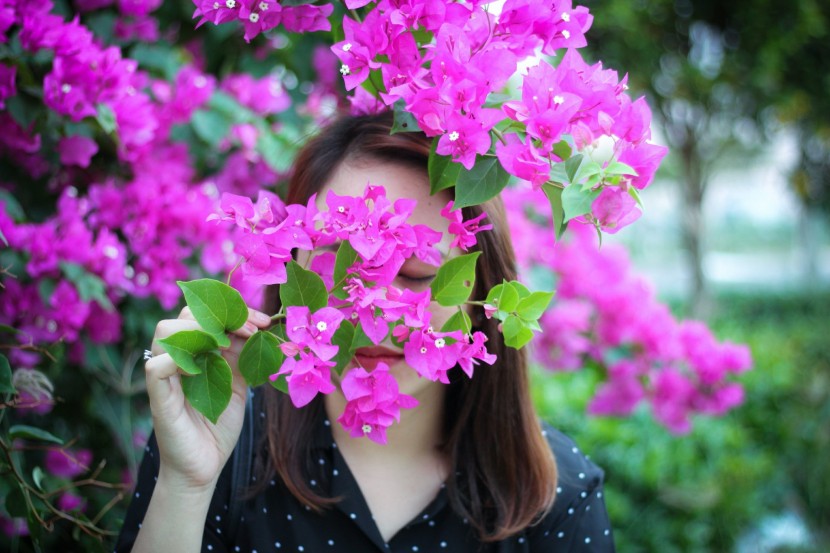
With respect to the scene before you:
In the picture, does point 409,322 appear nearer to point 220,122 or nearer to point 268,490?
point 268,490

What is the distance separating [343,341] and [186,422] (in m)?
0.28

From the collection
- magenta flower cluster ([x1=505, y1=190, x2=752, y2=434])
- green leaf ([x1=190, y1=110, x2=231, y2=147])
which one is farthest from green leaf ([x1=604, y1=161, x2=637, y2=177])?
magenta flower cluster ([x1=505, y1=190, x2=752, y2=434])

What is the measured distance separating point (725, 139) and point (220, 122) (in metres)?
8.06

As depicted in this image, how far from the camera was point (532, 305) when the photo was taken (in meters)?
0.92

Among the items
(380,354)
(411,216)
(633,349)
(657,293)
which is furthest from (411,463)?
(657,293)

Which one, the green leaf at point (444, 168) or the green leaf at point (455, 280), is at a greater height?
the green leaf at point (444, 168)

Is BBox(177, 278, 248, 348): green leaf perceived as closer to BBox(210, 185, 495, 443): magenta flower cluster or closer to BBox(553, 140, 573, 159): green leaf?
BBox(210, 185, 495, 443): magenta flower cluster

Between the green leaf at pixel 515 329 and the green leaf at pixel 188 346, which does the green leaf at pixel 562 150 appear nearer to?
the green leaf at pixel 515 329

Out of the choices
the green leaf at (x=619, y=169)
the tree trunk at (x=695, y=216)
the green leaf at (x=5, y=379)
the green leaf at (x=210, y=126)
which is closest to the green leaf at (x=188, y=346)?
the green leaf at (x=5, y=379)

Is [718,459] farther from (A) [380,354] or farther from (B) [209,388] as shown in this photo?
(B) [209,388]

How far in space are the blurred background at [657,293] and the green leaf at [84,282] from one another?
0.32 feet

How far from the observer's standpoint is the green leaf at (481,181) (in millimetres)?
917

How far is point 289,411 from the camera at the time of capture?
145 cm

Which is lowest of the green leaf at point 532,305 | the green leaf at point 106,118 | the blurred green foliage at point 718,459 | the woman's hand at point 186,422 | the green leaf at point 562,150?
Answer: the blurred green foliage at point 718,459
